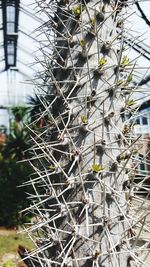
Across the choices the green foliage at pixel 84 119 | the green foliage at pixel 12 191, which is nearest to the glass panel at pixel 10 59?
the green foliage at pixel 12 191

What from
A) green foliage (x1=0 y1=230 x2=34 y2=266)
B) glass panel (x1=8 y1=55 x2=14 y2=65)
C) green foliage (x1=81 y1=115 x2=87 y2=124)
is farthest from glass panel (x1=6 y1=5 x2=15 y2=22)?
green foliage (x1=81 y1=115 x2=87 y2=124)

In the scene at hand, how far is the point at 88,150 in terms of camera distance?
1229mm

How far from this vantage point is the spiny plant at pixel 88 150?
1168 millimetres

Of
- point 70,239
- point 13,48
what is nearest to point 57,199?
point 70,239

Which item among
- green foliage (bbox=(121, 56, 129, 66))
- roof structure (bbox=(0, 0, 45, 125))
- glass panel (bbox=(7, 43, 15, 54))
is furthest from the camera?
glass panel (bbox=(7, 43, 15, 54))

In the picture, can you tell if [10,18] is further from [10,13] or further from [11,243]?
[11,243]

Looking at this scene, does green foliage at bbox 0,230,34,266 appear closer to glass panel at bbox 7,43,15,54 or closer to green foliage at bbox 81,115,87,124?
green foliage at bbox 81,115,87,124

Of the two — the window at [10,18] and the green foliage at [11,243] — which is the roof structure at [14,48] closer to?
the window at [10,18]

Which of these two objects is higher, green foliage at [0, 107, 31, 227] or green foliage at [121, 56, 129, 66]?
green foliage at [121, 56, 129, 66]

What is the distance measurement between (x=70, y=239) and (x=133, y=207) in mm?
216

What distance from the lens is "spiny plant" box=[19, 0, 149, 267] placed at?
117cm

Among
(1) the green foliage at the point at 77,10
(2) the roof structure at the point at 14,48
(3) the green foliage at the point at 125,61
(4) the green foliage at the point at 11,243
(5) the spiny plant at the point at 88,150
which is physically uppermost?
(2) the roof structure at the point at 14,48

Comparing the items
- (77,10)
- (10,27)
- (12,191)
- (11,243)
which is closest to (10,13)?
(10,27)

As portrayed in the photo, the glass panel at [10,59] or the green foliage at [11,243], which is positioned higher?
the glass panel at [10,59]
